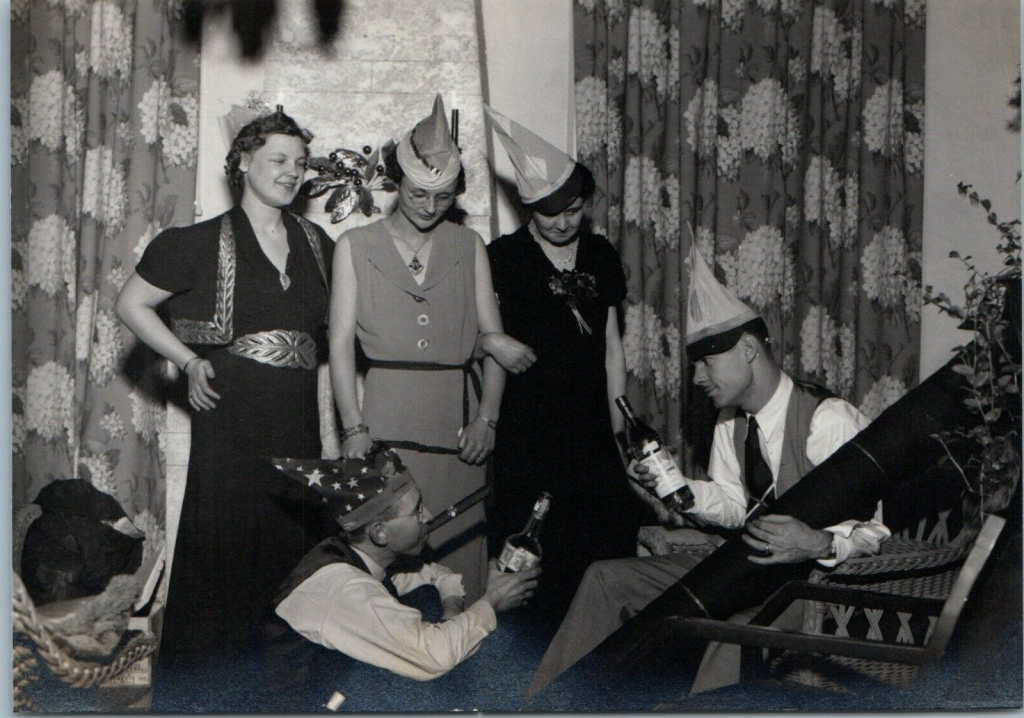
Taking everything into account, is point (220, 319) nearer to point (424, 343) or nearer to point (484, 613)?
point (424, 343)

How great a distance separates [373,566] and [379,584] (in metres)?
0.07

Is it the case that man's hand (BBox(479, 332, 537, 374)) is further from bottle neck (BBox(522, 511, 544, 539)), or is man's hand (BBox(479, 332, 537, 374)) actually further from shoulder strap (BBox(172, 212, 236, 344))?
shoulder strap (BBox(172, 212, 236, 344))

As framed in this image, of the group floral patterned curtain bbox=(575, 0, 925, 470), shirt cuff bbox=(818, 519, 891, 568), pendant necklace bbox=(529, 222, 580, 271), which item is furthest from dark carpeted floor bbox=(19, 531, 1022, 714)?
pendant necklace bbox=(529, 222, 580, 271)

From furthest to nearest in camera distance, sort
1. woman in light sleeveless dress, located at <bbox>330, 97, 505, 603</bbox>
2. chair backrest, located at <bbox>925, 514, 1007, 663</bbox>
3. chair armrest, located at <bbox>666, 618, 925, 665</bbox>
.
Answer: woman in light sleeveless dress, located at <bbox>330, 97, 505, 603</bbox> < chair backrest, located at <bbox>925, 514, 1007, 663</bbox> < chair armrest, located at <bbox>666, 618, 925, 665</bbox>

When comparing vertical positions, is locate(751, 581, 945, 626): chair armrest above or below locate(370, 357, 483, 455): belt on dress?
below

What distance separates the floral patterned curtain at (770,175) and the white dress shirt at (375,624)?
728 mm

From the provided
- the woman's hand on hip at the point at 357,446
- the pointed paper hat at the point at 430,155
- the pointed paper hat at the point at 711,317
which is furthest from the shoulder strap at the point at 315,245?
the pointed paper hat at the point at 711,317

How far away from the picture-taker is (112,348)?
2.63 meters

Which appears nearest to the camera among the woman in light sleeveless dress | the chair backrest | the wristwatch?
the chair backrest

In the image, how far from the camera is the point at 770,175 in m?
2.82

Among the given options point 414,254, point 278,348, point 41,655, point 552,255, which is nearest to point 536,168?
point 552,255

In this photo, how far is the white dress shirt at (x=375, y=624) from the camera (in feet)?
7.61

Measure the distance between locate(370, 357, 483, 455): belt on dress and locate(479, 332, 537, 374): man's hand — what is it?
0.18 ft

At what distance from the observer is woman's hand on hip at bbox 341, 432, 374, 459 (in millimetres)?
2576
